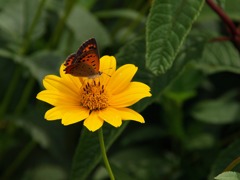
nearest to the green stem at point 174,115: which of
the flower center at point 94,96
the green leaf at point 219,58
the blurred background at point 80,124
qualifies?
the blurred background at point 80,124

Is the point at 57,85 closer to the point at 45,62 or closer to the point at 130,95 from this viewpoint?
the point at 130,95

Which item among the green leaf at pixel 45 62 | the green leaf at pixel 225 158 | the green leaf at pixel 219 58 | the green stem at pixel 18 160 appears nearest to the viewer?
the green leaf at pixel 225 158

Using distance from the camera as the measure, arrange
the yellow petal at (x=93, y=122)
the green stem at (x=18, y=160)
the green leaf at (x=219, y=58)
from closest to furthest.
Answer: the yellow petal at (x=93, y=122), the green leaf at (x=219, y=58), the green stem at (x=18, y=160)

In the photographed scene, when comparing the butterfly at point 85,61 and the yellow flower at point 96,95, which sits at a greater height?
the butterfly at point 85,61

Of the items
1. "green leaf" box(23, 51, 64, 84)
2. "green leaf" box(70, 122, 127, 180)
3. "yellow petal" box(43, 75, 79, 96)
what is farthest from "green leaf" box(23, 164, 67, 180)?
"yellow petal" box(43, 75, 79, 96)

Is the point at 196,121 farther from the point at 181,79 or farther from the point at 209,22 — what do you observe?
the point at 209,22

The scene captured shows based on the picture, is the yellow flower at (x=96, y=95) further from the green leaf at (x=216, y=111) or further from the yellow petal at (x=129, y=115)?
the green leaf at (x=216, y=111)

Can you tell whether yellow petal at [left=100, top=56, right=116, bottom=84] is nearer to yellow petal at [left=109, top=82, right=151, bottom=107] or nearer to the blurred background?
yellow petal at [left=109, top=82, right=151, bottom=107]

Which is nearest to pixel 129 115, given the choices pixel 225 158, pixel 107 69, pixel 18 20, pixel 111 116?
pixel 111 116
